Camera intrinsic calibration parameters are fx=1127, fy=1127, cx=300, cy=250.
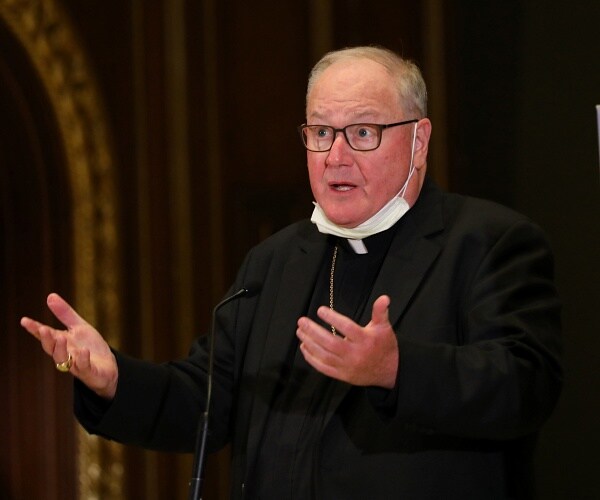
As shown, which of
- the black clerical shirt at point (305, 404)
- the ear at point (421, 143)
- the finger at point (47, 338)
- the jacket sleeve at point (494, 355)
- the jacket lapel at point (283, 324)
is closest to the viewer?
the jacket sleeve at point (494, 355)

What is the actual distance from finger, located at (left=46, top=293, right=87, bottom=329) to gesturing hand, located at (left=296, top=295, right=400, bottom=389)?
0.69 meters

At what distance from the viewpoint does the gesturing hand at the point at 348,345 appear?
6.86 feet

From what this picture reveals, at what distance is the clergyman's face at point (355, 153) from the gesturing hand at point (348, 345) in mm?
676

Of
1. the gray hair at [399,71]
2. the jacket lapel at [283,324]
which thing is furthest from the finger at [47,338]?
the gray hair at [399,71]

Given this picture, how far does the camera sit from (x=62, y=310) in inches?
101

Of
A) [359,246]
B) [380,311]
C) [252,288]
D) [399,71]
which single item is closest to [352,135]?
[399,71]

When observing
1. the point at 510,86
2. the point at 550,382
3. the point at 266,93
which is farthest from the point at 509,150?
the point at 550,382

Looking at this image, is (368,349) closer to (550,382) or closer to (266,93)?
(550,382)

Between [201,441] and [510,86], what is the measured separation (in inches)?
86.0

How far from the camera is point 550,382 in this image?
7.97ft

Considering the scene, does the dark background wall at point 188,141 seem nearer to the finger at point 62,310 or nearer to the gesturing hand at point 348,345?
the finger at point 62,310

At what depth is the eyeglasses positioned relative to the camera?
9.12ft

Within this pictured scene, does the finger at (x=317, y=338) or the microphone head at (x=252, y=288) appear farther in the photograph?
the microphone head at (x=252, y=288)

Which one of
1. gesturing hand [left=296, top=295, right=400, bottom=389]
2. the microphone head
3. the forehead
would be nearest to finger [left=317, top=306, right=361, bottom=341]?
gesturing hand [left=296, top=295, right=400, bottom=389]
